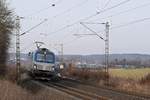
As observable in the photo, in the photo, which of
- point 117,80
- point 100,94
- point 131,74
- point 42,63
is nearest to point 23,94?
point 100,94

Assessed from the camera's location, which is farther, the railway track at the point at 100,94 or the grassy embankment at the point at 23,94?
the railway track at the point at 100,94

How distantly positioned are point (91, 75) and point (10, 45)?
11331mm

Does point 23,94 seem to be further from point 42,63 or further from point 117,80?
point 117,80

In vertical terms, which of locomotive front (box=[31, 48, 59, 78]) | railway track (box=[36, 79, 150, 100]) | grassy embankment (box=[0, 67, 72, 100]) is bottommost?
railway track (box=[36, 79, 150, 100])

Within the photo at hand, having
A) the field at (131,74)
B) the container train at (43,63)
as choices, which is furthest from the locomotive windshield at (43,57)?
the field at (131,74)

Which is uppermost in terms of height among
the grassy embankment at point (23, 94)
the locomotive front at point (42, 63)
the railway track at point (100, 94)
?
the locomotive front at point (42, 63)

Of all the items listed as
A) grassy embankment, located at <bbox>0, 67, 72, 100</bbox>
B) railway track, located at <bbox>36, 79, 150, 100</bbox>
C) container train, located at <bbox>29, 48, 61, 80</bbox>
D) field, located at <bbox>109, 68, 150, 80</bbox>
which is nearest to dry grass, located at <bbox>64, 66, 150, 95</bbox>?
field, located at <bbox>109, 68, 150, 80</bbox>

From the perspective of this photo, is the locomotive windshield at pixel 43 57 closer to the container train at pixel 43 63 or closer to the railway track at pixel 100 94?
the container train at pixel 43 63

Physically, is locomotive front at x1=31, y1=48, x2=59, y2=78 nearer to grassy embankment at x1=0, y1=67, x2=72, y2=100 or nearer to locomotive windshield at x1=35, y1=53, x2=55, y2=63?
locomotive windshield at x1=35, y1=53, x2=55, y2=63

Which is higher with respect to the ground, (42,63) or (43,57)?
(43,57)

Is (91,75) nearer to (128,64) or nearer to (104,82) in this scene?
(104,82)

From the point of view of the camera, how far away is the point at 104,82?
46.7 m

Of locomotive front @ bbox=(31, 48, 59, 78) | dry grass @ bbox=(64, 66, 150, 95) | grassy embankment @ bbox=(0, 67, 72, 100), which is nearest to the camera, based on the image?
grassy embankment @ bbox=(0, 67, 72, 100)

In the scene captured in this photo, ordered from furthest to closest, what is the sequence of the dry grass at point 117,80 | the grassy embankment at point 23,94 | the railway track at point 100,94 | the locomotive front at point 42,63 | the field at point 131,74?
the field at point 131,74 < the locomotive front at point 42,63 < the dry grass at point 117,80 < the railway track at point 100,94 < the grassy embankment at point 23,94
